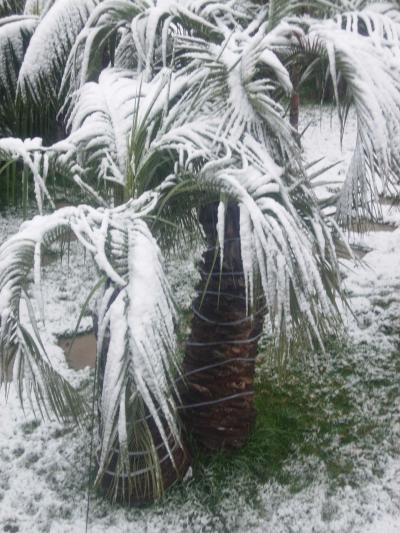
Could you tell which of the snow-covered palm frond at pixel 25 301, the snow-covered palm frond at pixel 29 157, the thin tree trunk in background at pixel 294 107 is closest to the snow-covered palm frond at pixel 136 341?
the snow-covered palm frond at pixel 25 301

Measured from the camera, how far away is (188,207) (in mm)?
2242

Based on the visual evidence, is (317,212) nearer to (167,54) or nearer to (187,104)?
(187,104)

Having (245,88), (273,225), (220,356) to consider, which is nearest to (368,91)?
(245,88)

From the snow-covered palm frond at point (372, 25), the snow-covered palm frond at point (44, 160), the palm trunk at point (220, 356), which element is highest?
the snow-covered palm frond at point (372, 25)

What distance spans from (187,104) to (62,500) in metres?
1.60

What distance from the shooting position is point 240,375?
2.65 m

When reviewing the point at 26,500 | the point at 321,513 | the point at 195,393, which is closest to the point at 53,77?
the point at 195,393

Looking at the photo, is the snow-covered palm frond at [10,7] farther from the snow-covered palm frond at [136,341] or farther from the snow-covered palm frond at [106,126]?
the snow-covered palm frond at [136,341]

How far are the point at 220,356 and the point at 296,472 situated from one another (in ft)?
2.04

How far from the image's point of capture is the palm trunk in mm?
2531

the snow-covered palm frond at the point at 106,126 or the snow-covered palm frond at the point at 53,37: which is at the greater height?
the snow-covered palm frond at the point at 53,37

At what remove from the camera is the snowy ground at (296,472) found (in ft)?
8.51

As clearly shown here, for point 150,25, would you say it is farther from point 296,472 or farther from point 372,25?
point 296,472

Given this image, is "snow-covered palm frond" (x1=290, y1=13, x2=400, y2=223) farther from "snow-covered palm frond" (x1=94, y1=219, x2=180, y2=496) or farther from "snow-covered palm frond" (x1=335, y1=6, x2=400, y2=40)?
"snow-covered palm frond" (x1=94, y1=219, x2=180, y2=496)
